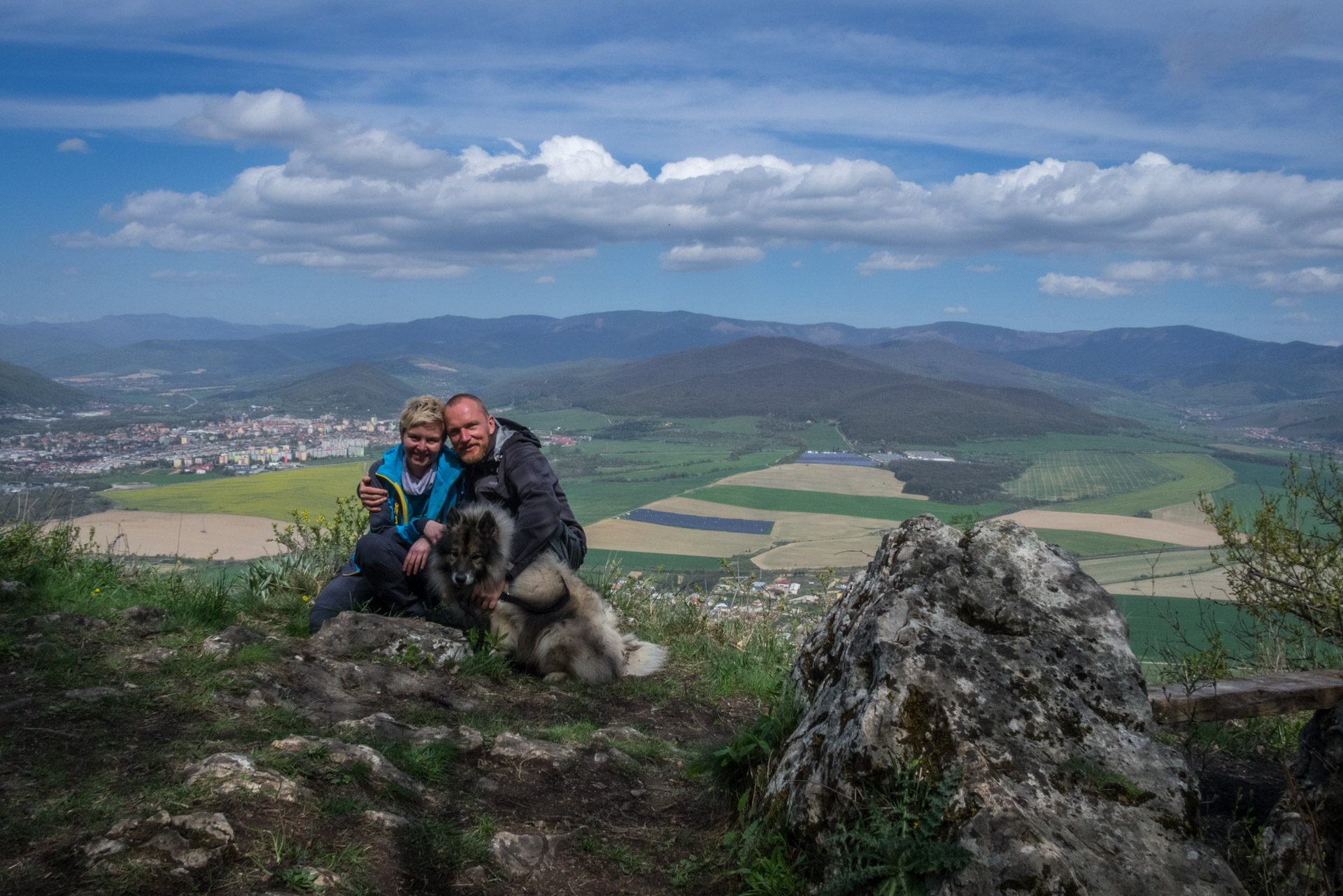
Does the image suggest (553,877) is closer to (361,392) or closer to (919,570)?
(919,570)

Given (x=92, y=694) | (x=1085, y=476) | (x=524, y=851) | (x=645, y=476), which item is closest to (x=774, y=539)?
(x=645, y=476)

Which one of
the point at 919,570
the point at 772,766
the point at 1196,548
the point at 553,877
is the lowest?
the point at 1196,548

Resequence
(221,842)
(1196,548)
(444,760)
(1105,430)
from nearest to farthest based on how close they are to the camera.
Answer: (221,842) < (444,760) < (1196,548) < (1105,430)

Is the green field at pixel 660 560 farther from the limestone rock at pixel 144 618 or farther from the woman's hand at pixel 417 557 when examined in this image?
the limestone rock at pixel 144 618

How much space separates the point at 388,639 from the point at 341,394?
233 feet

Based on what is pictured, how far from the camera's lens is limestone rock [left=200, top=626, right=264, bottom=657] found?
5012mm

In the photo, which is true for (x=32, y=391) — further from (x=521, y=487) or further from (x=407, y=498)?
A: (x=521, y=487)

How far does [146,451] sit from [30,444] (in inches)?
184

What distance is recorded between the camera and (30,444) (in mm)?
37438

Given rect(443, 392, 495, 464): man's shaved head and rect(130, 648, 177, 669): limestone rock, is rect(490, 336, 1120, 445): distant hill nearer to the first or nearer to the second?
rect(443, 392, 495, 464): man's shaved head

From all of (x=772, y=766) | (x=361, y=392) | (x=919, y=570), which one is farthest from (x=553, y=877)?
(x=361, y=392)

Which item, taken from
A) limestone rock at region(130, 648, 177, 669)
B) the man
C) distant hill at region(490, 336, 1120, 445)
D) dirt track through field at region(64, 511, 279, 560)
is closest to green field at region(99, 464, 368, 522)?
dirt track through field at region(64, 511, 279, 560)

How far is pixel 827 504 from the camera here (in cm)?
4194

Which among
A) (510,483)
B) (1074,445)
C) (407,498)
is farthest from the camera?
(1074,445)
